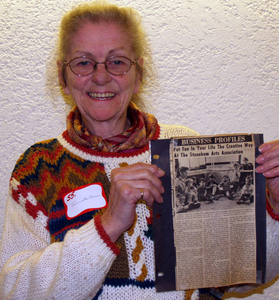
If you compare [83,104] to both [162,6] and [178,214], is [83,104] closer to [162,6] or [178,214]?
[178,214]

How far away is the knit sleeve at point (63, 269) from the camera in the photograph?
953 mm

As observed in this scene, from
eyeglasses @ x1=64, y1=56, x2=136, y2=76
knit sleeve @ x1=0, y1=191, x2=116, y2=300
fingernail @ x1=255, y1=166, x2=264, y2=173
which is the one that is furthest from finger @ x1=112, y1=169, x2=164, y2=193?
eyeglasses @ x1=64, y1=56, x2=136, y2=76

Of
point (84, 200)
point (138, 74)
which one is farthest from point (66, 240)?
point (138, 74)

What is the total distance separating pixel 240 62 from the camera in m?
1.65

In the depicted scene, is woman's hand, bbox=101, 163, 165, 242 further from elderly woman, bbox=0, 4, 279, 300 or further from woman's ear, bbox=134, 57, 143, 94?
woman's ear, bbox=134, 57, 143, 94

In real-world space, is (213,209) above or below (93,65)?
below

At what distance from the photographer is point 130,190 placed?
92cm

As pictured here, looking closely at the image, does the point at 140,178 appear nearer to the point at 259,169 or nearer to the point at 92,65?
the point at 259,169

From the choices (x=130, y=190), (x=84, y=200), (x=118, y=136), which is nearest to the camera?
(x=130, y=190)

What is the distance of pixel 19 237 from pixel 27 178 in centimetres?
20

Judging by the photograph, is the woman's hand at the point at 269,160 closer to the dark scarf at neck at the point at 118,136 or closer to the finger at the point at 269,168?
the finger at the point at 269,168

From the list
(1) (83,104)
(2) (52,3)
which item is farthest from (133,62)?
(2) (52,3)

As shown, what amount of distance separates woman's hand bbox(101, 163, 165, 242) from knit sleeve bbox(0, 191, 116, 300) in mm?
70

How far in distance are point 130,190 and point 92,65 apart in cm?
49
